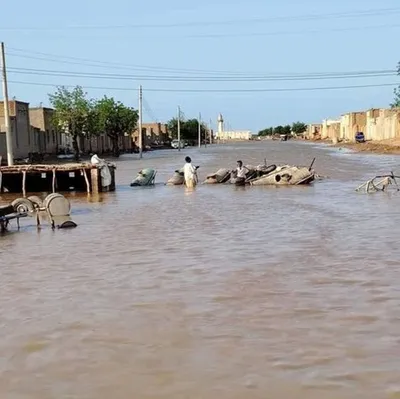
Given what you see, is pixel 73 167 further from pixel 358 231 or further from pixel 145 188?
pixel 358 231

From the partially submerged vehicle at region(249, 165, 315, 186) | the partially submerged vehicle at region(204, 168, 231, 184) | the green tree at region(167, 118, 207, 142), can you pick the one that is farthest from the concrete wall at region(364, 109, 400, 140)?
the partially submerged vehicle at region(249, 165, 315, 186)

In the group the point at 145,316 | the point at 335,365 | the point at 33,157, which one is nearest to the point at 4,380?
the point at 145,316

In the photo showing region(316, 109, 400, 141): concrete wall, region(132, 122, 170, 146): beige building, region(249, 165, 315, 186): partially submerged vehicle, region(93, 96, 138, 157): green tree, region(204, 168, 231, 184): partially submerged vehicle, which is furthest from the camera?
region(132, 122, 170, 146): beige building

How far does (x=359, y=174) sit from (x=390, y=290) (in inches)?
1098

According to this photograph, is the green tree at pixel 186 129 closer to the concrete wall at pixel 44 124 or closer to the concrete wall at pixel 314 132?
the concrete wall at pixel 314 132

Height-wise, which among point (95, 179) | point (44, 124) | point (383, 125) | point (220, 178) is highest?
point (44, 124)

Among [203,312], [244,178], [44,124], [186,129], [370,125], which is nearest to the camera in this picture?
[203,312]

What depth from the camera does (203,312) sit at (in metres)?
7.52

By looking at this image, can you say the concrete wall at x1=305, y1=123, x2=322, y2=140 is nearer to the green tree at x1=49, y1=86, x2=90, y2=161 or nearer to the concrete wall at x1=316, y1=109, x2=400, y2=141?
the concrete wall at x1=316, y1=109, x2=400, y2=141

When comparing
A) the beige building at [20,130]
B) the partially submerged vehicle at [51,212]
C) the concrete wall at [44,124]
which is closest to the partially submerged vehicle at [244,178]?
the partially submerged vehicle at [51,212]

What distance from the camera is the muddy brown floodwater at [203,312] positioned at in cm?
548

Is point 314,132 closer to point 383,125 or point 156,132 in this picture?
point 156,132

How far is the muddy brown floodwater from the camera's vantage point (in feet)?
18.0

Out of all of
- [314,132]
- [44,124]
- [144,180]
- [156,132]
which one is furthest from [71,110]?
[314,132]
